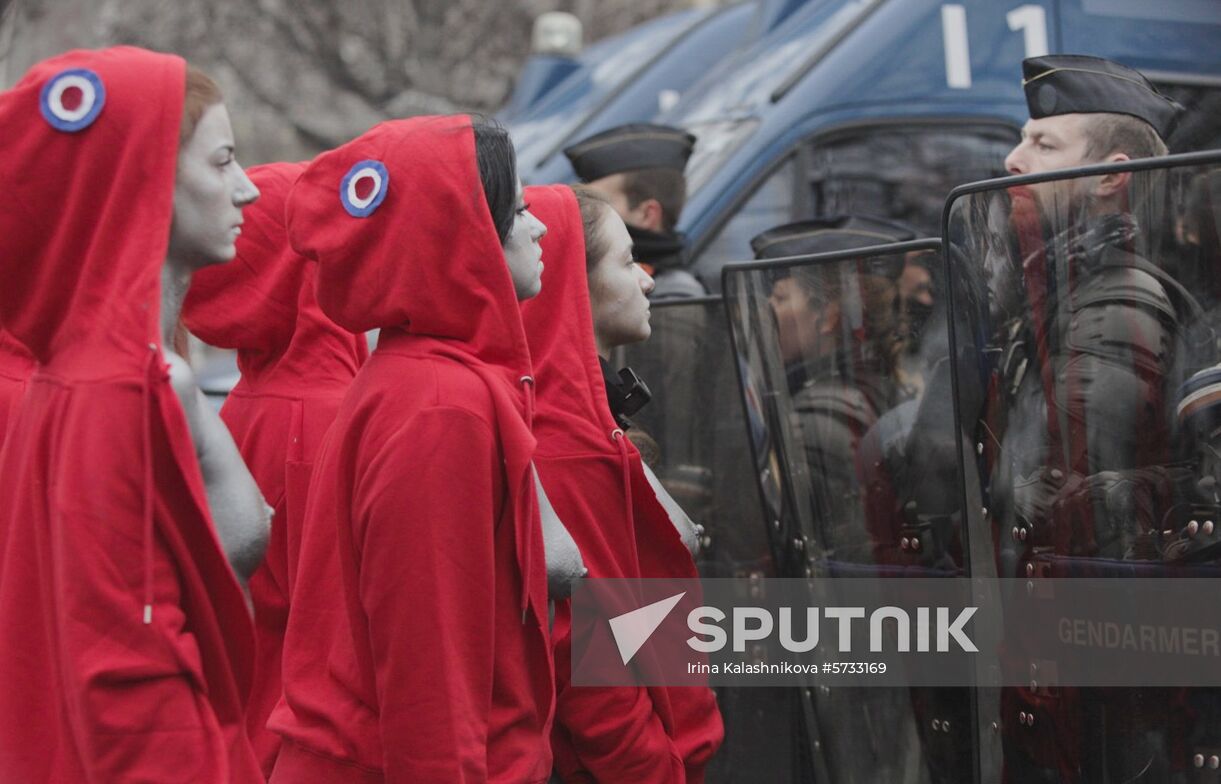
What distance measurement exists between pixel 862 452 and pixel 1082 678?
0.83m

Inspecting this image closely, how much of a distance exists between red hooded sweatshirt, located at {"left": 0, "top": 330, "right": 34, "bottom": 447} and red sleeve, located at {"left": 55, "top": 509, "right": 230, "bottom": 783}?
1420 millimetres

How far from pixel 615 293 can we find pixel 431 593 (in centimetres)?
Result: 102

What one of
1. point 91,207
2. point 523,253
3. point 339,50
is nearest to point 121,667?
point 91,207

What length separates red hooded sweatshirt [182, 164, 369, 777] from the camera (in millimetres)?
3750

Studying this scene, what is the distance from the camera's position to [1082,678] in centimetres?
303

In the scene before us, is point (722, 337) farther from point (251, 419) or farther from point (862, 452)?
point (251, 419)

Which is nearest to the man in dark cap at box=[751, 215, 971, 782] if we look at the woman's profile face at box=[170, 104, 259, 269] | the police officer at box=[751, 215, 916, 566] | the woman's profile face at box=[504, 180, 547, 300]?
the police officer at box=[751, 215, 916, 566]

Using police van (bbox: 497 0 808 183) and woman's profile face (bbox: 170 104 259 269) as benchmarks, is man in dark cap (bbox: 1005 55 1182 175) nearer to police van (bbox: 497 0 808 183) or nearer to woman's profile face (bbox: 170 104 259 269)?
woman's profile face (bbox: 170 104 259 269)

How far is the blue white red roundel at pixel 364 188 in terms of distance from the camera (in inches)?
105

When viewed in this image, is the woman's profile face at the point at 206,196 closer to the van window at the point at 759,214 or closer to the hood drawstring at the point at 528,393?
the hood drawstring at the point at 528,393

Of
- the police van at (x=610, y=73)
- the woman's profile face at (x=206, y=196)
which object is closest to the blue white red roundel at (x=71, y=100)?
the woman's profile face at (x=206, y=196)

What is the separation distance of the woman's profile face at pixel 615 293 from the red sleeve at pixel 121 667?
4.26ft

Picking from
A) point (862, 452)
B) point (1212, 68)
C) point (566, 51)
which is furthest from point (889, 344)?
point (566, 51)

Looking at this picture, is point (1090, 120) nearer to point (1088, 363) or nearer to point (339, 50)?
point (1088, 363)
